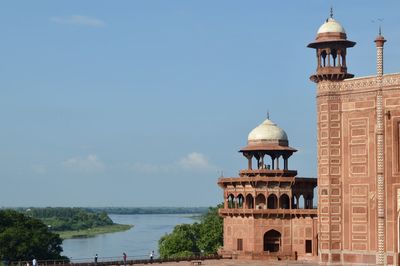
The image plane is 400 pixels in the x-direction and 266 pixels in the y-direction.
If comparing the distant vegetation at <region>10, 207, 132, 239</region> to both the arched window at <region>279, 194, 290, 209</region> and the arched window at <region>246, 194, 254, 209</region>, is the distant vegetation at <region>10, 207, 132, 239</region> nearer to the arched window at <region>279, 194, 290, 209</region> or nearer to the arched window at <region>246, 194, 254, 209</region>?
the arched window at <region>246, 194, 254, 209</region>

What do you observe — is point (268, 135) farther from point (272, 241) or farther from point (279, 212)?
point (272, 241)

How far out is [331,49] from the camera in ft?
123

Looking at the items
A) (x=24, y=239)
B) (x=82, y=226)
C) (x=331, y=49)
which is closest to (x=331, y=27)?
(x=331, y=49)

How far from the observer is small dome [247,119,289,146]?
44.7 meters

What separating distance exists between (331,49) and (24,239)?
79.0ft

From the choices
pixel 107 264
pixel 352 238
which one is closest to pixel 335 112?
pixel 352 238

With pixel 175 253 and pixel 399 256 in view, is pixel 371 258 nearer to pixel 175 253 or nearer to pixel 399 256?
pixel 399 256

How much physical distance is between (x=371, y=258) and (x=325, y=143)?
5.30 meters

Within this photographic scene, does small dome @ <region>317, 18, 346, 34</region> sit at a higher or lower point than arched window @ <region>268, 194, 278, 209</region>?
higher

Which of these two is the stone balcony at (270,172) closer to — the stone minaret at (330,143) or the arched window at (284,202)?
the arched window at (284,202)

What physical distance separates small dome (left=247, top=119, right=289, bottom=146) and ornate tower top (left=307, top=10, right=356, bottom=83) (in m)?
7.66

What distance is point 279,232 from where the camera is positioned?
4256 cm

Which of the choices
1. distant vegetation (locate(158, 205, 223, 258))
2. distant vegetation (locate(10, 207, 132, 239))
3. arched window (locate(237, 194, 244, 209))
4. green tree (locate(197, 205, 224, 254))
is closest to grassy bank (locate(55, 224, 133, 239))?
distant vegetation (locate(10, 207, 132, 239))

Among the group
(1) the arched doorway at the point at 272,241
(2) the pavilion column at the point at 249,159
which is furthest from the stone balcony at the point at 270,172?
(1) the arched doorway at the point at 272,241
